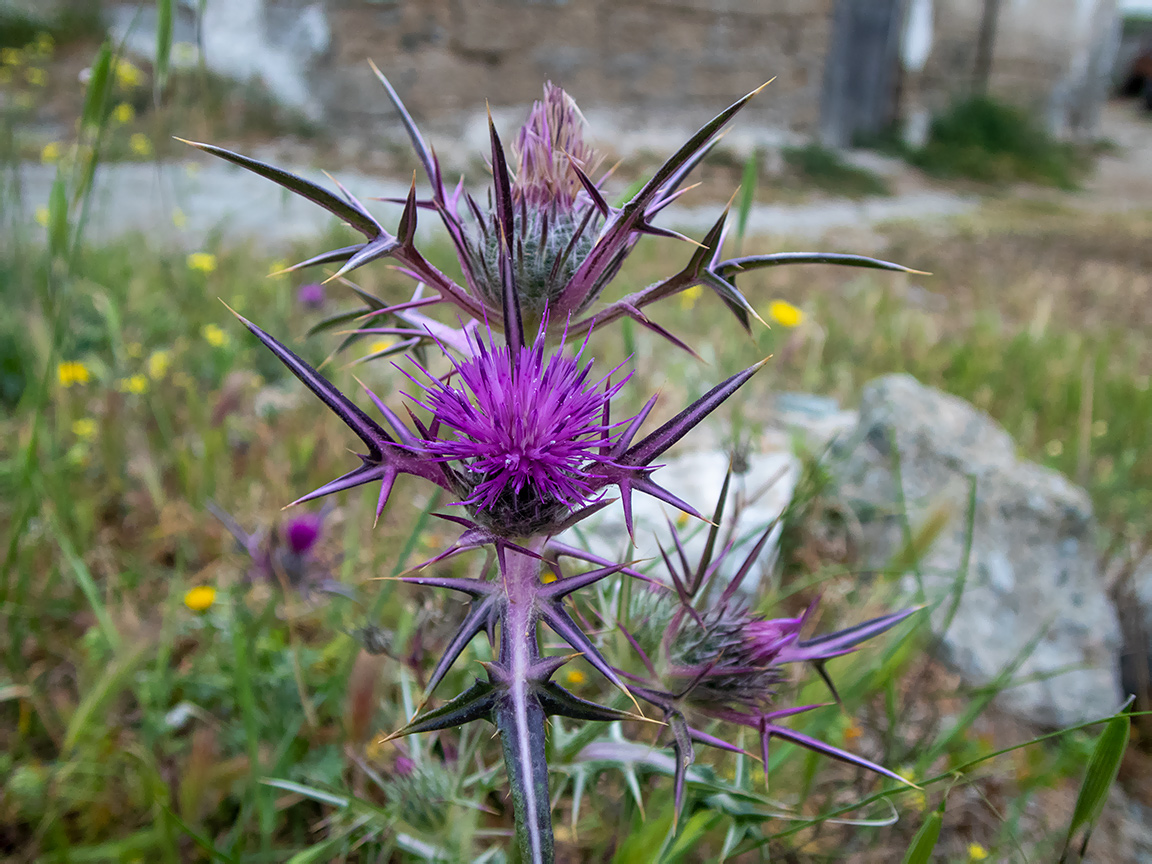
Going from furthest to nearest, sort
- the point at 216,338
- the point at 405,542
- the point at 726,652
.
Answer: the point at 216,338 → the point at 405,542 → the point at 726,652

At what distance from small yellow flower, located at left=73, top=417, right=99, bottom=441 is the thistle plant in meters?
1.67

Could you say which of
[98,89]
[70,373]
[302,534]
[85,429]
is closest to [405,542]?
[302,534]

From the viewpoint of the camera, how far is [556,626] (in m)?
0.67

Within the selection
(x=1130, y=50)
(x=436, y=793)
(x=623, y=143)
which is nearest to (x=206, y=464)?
(x=436, y=793)

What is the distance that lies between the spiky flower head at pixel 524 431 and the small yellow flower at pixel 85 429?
1.85 m

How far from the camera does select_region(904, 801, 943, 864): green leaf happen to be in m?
0.79

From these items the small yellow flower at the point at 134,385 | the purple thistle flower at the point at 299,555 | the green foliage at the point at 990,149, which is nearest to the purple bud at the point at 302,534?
the purple thistle flower at the point at 299,555

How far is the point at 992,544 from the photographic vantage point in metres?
2.01

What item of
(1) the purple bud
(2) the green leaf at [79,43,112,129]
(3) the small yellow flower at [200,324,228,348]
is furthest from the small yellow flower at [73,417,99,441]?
(2) the green leaf at [79,43,112,129]

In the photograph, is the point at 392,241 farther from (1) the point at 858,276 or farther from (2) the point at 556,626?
(1) the point at 858,276

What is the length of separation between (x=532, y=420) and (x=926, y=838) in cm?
65

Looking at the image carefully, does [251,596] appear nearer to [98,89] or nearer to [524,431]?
[98,89]

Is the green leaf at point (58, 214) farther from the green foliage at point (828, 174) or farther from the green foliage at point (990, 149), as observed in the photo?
the green foliage at point (990, 149)

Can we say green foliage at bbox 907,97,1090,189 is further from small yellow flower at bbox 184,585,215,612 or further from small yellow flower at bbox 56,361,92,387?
small yellow flower at bbox 184,585,215,612
